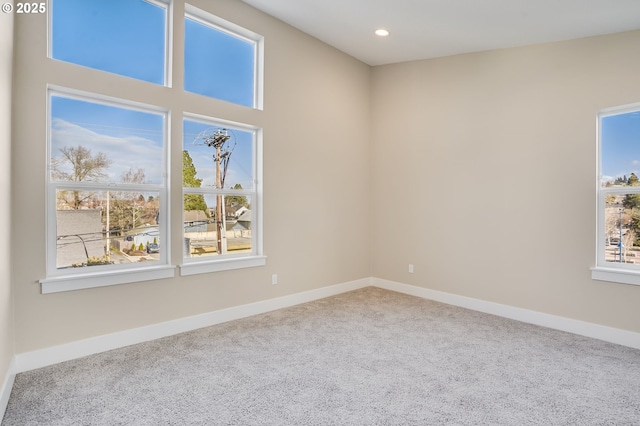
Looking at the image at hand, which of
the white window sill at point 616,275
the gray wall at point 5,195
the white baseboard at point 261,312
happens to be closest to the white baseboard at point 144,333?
the white baseboard at point 261,312

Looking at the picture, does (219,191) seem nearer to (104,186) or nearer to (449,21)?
(104,186)

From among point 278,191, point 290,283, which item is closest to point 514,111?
point 278,191

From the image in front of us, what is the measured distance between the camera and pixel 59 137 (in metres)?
2.90

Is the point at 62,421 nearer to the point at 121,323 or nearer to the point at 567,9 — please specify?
the point at 121,323

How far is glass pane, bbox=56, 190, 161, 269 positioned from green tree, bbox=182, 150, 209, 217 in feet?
1.01

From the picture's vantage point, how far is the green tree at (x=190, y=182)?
3.63 meters

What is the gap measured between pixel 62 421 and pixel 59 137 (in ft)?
6.76

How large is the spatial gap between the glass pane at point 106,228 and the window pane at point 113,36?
110cm

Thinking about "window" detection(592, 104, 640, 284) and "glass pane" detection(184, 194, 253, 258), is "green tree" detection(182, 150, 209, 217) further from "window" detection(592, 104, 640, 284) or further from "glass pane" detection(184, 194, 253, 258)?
"window" detection(592, 104, 640, 284)

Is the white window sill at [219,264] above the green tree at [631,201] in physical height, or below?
below

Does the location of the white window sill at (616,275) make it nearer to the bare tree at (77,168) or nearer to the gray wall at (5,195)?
the bare tree at (77,168)

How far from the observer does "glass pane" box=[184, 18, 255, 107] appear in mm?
3637

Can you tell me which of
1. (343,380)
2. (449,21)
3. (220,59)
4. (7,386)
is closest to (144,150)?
(220,59)

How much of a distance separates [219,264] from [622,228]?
400 centimetres
